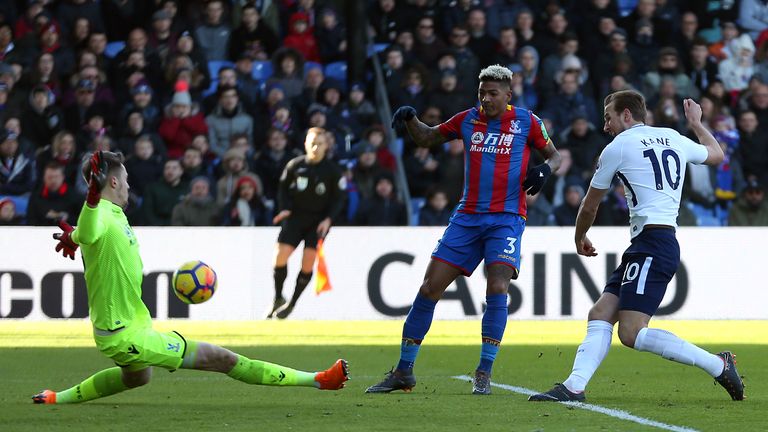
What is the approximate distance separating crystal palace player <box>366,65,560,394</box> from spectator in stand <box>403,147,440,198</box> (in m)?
10.00

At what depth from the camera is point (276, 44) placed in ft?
68.2

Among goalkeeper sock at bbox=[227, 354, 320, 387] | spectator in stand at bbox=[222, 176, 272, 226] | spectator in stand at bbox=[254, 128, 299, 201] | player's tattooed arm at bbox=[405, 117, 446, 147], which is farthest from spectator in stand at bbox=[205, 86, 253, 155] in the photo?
goalkeeper sock at bbox=[227, 354, 320, 387]

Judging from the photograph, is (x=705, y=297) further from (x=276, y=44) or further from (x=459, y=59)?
(x=276, y=44)

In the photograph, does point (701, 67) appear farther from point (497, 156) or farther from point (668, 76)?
point (497, 156)

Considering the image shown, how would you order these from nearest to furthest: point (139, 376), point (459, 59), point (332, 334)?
point (139, 376) → point (332, 334) → point (459, 59)

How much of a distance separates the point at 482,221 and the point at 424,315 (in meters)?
0.72

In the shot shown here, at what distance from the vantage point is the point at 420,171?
64.4 feet

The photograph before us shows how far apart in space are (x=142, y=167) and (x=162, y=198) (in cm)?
60

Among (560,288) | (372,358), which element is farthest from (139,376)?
(560,288)

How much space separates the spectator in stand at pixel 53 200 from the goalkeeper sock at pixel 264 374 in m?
10.2

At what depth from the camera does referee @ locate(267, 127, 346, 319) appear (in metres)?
17.8

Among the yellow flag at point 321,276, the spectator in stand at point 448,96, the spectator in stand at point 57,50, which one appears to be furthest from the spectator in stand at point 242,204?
the spectator in stand at point 57,50

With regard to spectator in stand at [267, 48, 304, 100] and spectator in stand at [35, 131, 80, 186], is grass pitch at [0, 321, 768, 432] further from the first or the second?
spectator in stand at [267, 48, 304, 100]

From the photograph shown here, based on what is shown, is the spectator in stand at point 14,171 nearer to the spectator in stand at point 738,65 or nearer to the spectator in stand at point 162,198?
the spectator in stand at point 162,198
